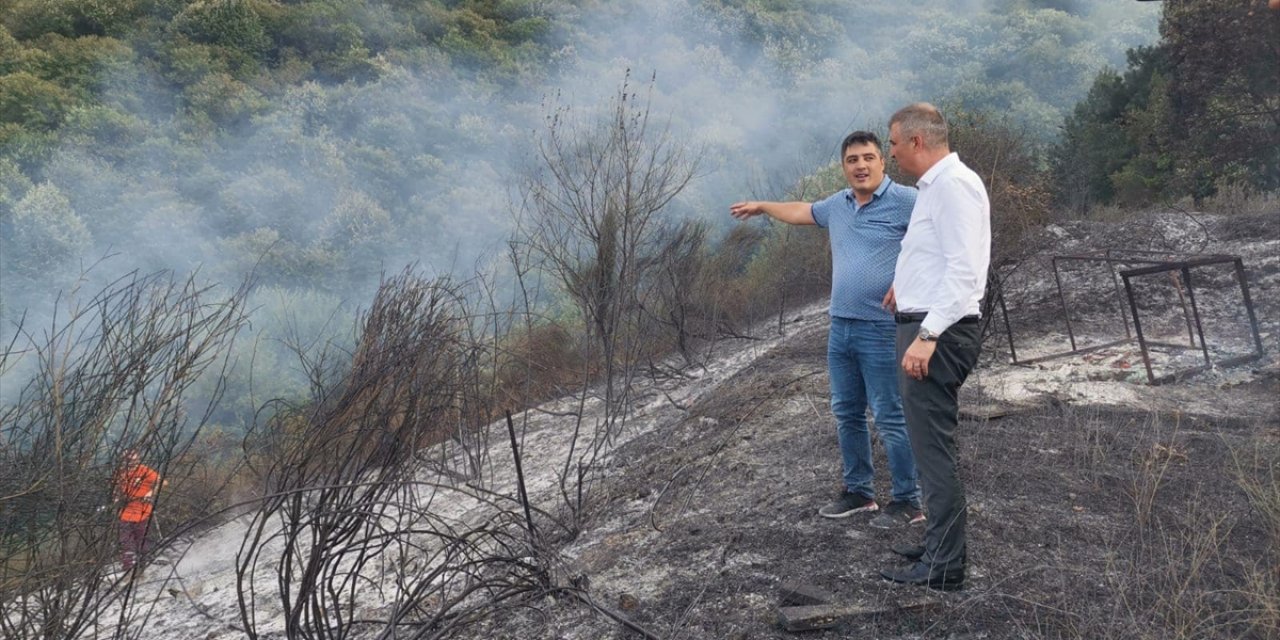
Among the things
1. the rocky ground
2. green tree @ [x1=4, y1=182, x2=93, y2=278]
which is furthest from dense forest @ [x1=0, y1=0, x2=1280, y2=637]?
the rocky ground

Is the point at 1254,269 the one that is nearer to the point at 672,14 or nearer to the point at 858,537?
the point at 858,537

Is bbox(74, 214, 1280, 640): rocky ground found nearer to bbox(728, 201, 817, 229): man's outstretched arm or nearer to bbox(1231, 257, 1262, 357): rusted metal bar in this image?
bbox(1231, 257, 1262, 357): rusted metal bar

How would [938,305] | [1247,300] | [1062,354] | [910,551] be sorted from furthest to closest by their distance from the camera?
[1062,354]
[1247,300]
[910,551]
[938,305]

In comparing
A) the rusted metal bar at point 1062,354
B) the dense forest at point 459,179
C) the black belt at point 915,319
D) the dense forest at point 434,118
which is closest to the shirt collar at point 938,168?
the black belt at point 915,319

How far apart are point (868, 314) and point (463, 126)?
67.8ft

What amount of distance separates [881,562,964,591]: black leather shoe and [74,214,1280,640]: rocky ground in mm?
41

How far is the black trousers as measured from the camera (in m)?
2.90

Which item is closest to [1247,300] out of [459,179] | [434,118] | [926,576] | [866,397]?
[866,397]

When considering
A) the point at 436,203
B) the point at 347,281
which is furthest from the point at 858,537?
the point at 436,203

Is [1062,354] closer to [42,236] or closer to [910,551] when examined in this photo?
[910,551]

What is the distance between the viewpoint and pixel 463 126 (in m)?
23.0

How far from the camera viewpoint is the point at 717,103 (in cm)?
2642

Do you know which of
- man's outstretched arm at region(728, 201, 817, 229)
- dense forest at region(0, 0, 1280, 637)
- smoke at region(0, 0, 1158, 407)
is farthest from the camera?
smoke at region(0, 0, 1158, 407)

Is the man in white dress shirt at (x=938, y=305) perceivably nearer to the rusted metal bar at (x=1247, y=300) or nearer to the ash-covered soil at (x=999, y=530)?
the ash-covered soil at (x=999, y=530)
